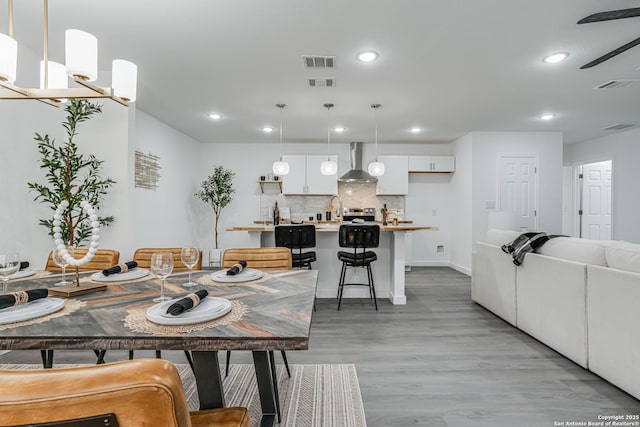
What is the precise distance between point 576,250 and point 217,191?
5.56 metres

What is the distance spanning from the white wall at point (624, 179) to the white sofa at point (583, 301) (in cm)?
422

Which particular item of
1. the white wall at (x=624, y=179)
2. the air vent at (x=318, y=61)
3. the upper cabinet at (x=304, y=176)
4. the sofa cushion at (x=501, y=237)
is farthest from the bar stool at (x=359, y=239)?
the white wall at (x=624, y=179)

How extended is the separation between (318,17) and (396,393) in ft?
8.53

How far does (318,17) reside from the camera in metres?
2.45

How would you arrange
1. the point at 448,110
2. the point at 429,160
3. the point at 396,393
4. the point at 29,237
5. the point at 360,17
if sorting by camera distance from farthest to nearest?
the point at 429,160 → the point at 448,110 → the point at 29,237 → the point at 360,17 → the point at 396,393

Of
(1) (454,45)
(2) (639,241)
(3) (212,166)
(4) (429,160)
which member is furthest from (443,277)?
(3) (212,166)

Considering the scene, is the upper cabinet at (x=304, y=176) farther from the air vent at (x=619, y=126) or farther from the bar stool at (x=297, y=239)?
the air vent at (x=619, y=126)

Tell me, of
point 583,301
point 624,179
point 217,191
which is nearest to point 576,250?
point 583,301

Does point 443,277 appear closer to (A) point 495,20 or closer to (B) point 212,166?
(A) point 495,20

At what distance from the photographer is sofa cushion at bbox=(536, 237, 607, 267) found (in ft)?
7.65

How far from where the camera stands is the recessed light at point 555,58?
3002mm

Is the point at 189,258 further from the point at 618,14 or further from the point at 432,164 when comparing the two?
the point at 432,164

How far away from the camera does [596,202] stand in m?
7.18

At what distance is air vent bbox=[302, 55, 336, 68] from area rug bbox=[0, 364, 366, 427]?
8.49 feet
